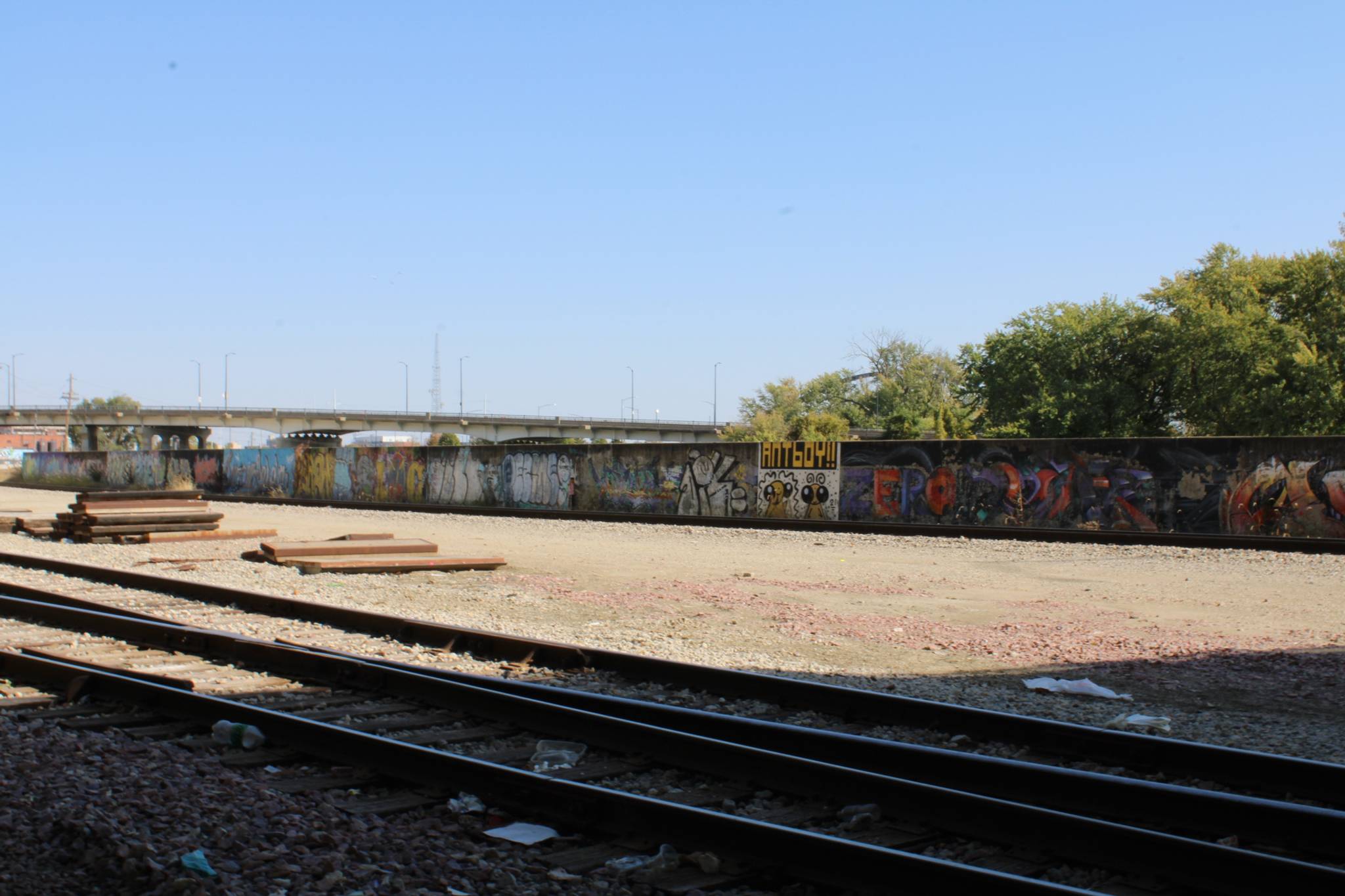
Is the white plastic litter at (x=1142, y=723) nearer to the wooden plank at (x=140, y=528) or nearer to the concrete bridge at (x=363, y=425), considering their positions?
the wooden plank at (x=140, y=528)

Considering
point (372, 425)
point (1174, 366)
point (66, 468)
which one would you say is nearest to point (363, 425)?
point (372, 425)

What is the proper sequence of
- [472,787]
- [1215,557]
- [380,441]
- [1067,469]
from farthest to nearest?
[380,441] → [1067,469] → [1215,557] → [472,787]

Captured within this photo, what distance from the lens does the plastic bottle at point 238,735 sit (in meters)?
6.28

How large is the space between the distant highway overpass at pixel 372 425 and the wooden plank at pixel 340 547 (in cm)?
9044

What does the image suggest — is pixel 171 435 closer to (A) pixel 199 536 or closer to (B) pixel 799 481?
(A) pixel 199 536

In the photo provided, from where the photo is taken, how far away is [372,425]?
115188 mm

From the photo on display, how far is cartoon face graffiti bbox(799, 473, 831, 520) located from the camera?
1074 inches

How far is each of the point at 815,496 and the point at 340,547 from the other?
13018mm

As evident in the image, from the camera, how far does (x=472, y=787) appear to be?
17.7 ft

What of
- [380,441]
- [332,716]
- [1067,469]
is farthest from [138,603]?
[380,441]

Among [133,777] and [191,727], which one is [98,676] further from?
[133,777]

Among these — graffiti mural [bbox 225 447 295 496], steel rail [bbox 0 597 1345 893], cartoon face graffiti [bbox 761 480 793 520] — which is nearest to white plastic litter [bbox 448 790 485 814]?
steel rail [bbox 0 597 1345 893]

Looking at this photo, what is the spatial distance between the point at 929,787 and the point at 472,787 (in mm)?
2133

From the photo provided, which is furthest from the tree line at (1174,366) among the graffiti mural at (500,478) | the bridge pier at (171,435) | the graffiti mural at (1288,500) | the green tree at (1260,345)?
the bridge pier at (171,435)
